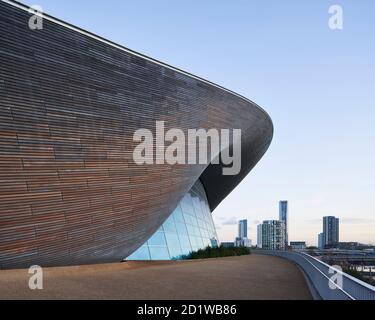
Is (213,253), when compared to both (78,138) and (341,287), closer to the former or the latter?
(78,138)

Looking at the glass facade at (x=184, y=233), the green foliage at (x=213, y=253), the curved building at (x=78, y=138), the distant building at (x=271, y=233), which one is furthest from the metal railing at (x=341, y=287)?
the distant building at (x=271, y=233)

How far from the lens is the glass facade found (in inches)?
779

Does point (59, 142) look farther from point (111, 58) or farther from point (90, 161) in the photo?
point (111, 58)

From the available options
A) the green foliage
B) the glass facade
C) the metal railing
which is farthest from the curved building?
the metal railing

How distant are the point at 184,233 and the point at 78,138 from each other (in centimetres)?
1198

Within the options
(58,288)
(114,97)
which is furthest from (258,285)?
(114,97)

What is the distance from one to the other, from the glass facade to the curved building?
1556 mm

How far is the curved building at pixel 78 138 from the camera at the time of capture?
11.3 m

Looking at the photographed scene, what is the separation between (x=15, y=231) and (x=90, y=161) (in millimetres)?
3147

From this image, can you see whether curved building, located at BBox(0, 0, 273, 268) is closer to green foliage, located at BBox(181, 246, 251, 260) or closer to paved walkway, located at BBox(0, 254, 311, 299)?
paved walkway, located at BBox(0, 254, 311, 299)

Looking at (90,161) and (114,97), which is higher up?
(114,97)

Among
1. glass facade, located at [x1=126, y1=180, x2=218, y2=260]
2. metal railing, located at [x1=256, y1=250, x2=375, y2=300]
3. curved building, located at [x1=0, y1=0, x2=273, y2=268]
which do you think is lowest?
glass facade, located at [x1=126, y1=180, x2=218, y2=260]

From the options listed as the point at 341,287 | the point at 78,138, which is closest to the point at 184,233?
the point at 78,138

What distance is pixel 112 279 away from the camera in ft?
38.2
